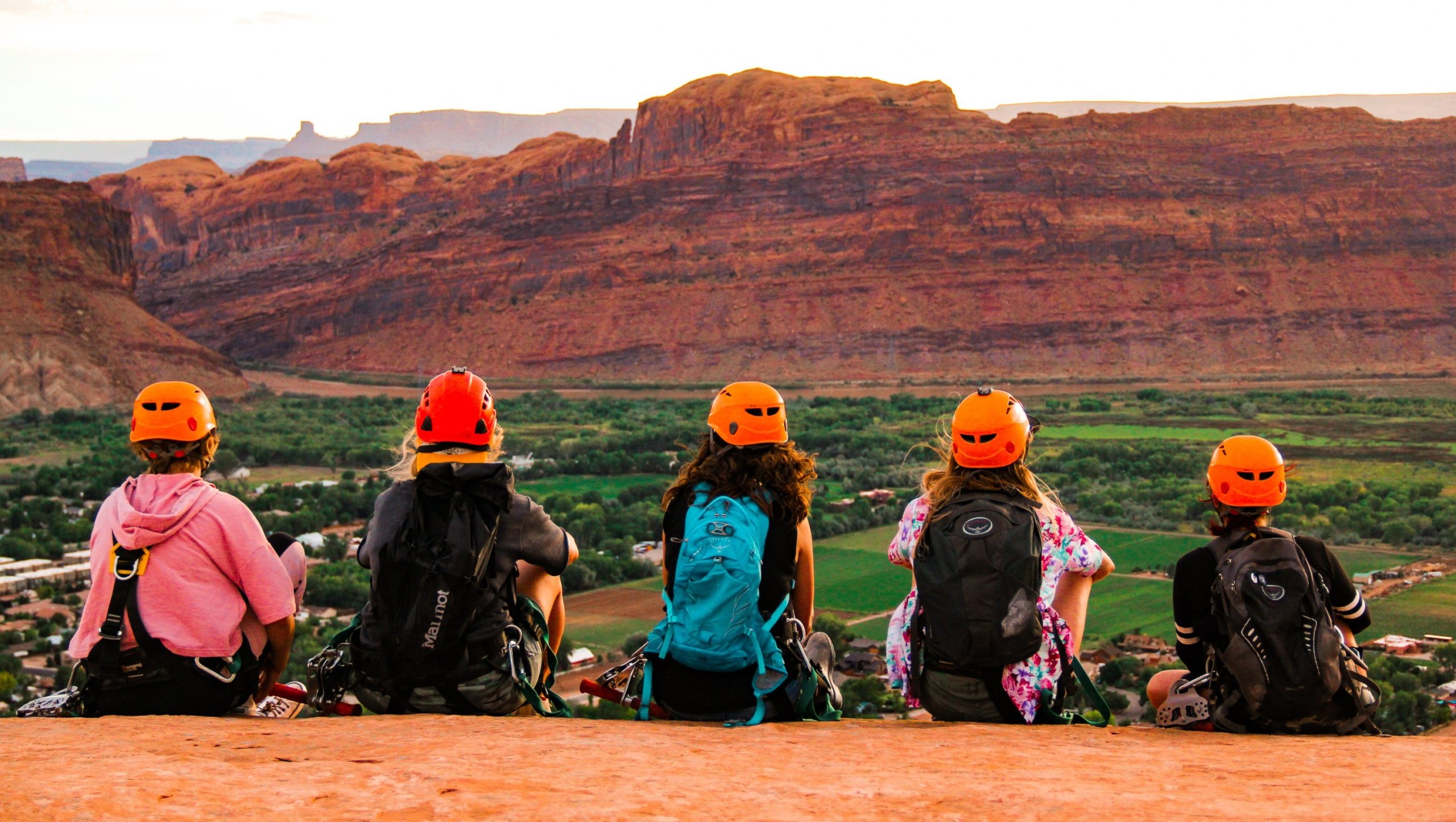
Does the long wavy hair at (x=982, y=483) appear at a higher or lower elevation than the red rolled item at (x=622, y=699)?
higher

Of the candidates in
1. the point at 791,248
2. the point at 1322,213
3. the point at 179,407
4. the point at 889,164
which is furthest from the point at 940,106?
the point at 179,407

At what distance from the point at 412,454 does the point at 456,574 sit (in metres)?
0.94

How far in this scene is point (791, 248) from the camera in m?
93.1

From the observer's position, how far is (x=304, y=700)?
6164 millimetres

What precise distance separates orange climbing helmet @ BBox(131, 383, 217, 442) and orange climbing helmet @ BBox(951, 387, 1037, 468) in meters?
3.15

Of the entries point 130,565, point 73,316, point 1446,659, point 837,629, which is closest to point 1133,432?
point 837,629

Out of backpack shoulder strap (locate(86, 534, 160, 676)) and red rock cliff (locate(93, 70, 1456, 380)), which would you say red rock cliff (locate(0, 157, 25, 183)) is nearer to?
red rock cliff (locate(93, 70, 1456, 380))

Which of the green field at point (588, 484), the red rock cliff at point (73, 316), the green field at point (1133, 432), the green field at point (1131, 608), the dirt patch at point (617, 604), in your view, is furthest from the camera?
the red rock cliff at point (73, 316)

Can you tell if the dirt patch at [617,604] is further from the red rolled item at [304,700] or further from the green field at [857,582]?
the red rolled item at [304,700]

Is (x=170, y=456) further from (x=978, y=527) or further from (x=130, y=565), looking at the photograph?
(x=978, y=527)

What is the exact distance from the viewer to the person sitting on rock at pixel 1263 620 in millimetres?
5355

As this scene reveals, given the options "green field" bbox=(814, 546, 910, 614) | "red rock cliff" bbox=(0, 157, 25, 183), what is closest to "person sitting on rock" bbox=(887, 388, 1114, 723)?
"green field" bbox=(814, 546, 910, 614)

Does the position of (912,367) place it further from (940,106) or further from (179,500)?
(179,500)

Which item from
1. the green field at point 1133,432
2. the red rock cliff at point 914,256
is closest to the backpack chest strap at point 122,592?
the green field at point 1133,432
